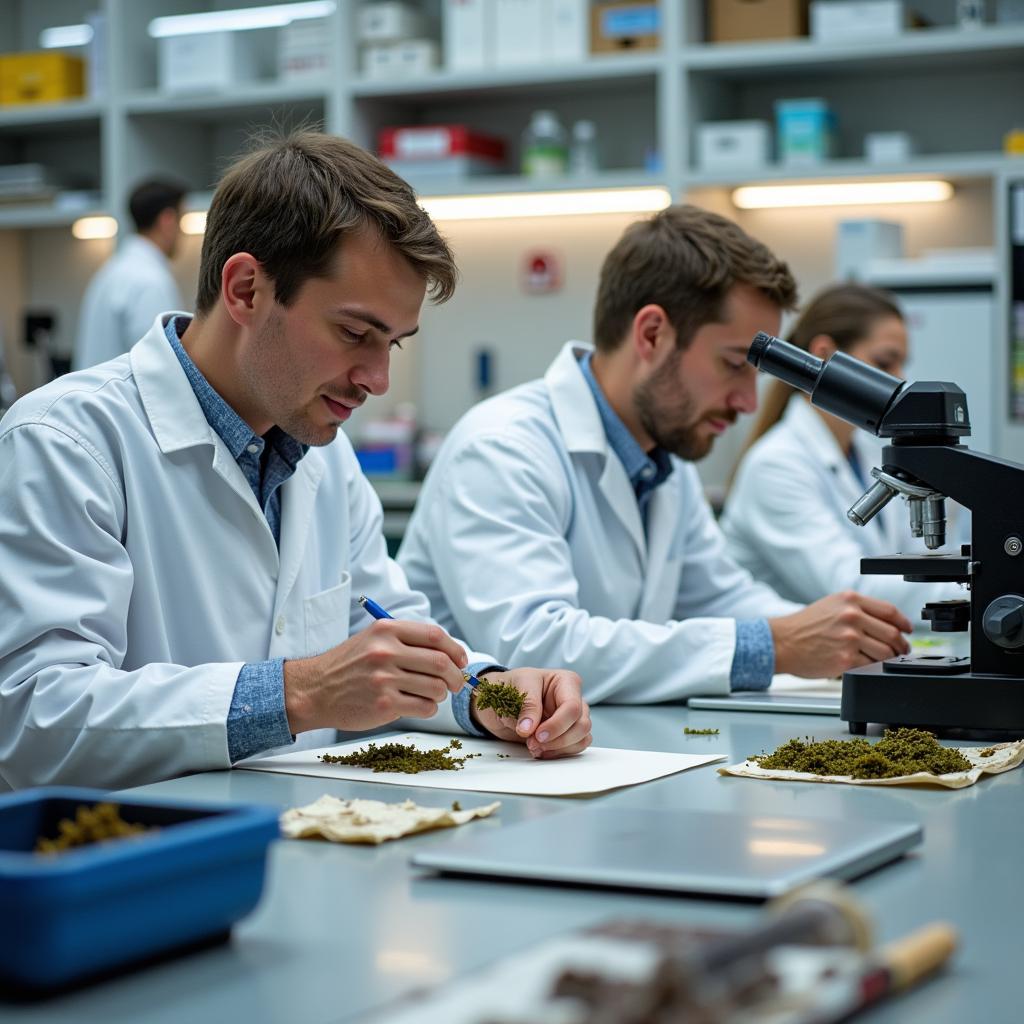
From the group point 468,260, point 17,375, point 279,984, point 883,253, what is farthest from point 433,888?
point 17,375

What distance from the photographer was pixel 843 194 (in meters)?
4.43

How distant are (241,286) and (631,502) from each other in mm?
765

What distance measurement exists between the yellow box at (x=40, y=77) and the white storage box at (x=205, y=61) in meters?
0.43

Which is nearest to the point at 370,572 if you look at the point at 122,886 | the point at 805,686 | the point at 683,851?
the point at 805,686

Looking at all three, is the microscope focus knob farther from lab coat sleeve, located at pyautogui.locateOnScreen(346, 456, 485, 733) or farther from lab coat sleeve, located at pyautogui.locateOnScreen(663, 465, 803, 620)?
lab coat sleeve, located at pyautogui.locateOnScreen(663, 465, 803, 620)

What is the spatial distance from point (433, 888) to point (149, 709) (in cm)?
48

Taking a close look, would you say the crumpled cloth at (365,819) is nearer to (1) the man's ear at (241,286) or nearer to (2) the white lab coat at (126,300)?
(1) the man's ear at (241,286)

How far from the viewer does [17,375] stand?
576 centimetres

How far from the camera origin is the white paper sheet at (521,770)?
125 centimetres

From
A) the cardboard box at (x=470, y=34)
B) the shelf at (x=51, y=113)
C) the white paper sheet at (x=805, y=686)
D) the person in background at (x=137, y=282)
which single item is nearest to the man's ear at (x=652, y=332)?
the white paper sheet at (x=805, y=686)

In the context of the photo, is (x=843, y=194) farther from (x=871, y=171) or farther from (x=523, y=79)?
(x=523, y=79)

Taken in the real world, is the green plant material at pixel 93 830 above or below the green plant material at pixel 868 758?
above

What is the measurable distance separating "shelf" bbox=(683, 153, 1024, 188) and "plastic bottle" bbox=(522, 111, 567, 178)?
50 centimetres

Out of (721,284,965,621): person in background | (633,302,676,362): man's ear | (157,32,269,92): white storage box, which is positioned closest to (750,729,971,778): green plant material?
(633,302,676,362): man's ear
